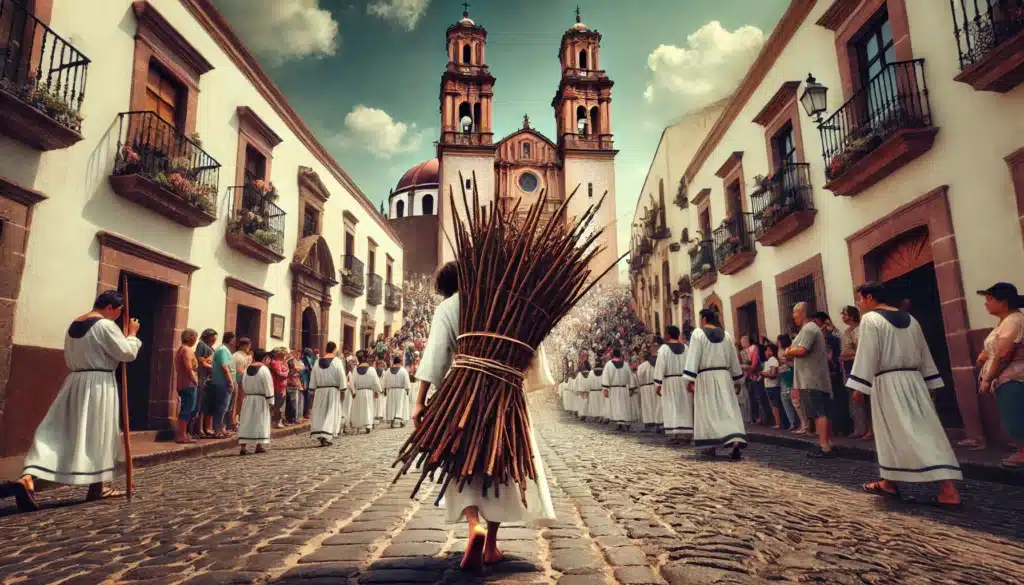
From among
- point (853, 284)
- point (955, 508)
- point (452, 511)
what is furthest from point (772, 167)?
point (452, 511)

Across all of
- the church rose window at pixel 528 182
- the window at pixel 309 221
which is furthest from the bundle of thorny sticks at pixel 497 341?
the church rose window at pixel 528 182

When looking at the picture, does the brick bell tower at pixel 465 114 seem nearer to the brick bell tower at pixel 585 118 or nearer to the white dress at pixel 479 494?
the brick bell tower at pixel 585 118

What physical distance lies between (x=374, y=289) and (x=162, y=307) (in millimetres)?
11421

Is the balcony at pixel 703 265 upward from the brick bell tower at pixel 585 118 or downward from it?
downward

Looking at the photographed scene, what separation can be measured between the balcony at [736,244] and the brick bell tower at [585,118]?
23772 millimetres

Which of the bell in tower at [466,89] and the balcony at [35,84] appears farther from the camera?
the bell in tower at [466,89]

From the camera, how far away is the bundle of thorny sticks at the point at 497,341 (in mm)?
2580

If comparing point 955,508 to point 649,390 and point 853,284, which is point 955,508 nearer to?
point 853,284

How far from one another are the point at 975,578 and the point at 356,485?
13.6ft

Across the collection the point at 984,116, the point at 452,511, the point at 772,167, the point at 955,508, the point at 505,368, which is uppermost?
the point at 772,167

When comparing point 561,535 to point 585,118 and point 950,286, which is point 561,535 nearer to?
point 950,286

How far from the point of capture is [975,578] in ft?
8.01

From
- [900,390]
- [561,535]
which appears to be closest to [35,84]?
[561,535]

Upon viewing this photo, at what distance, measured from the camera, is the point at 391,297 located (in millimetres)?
23938
